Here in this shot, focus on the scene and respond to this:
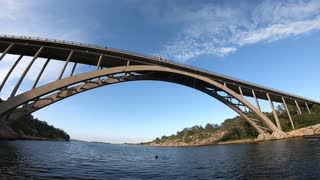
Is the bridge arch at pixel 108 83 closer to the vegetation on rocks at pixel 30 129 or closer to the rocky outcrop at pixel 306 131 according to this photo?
the rocky outcrop at pixel 306 131

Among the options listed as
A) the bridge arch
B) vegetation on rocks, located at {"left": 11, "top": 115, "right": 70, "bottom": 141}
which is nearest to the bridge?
the bridge arch

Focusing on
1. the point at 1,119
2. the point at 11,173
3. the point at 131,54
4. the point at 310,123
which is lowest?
the point at 11,173

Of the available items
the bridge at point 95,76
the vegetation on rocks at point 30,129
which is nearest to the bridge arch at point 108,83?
the bridge at point 95,76

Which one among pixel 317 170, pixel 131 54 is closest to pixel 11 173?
pixel 317 170

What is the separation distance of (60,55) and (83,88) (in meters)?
8.25

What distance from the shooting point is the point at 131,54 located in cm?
6681

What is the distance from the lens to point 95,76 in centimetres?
6053

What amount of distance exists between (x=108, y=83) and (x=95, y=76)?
20.0 feet

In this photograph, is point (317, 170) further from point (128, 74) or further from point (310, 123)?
point (310, 123)

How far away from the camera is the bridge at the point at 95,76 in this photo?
2159 inches

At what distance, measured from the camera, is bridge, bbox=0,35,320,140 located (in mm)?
54844

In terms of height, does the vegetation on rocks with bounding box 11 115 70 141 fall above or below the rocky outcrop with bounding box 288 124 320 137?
above

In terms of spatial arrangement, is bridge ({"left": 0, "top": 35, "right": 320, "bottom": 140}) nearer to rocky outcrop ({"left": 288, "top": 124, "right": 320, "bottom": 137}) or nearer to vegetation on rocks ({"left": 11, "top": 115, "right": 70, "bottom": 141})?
rocky outcrop ({"left": 288, "top": 124, "right": 320, "bottom": 137})

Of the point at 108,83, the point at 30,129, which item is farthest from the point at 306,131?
the point at 30,129
